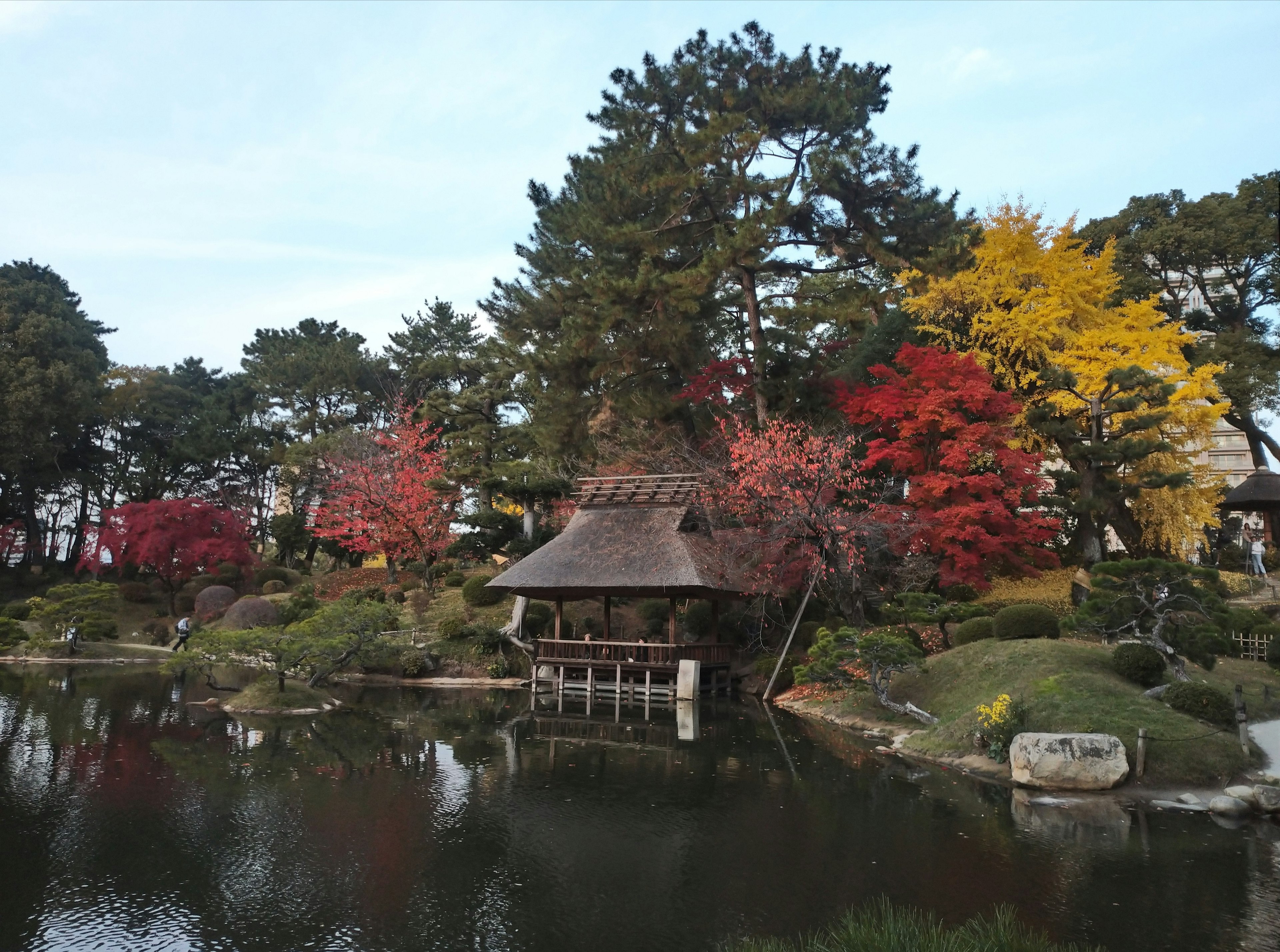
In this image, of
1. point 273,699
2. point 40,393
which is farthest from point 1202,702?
point 40,393

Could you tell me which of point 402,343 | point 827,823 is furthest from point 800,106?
point 402,343

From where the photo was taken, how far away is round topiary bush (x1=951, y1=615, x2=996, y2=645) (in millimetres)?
18531

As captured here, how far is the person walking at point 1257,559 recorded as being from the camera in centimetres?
2612

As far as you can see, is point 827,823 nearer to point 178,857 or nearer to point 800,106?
point 178,857

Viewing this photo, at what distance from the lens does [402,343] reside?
156ft

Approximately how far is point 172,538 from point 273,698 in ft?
56.7

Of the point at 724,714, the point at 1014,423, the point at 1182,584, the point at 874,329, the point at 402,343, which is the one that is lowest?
the point at 724,714

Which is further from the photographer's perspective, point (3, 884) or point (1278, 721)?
point (1278, 721)

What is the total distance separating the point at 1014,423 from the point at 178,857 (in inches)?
868

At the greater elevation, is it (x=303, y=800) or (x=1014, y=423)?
(x=1014, y=423)

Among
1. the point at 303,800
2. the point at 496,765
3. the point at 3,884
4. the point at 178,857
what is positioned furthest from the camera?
the point at 496,765

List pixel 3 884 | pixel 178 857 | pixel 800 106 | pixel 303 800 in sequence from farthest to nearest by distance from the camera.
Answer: pixel 800 106
pixel 303 800
pixel 178 857
pixel 3 884

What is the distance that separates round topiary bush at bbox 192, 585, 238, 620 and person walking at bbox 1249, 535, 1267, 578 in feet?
112

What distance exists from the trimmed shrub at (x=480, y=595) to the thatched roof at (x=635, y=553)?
5696 millimetres
